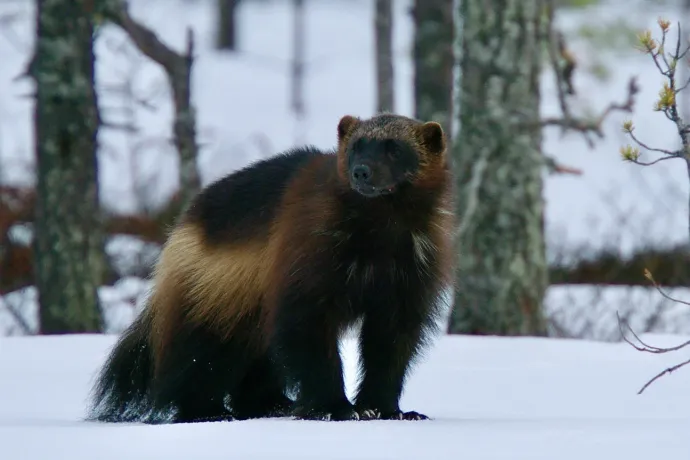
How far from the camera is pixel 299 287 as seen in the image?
416cm

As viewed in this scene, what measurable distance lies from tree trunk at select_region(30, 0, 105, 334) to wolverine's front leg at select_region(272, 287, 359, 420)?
12.5 feet

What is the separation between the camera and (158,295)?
4762 millimetres

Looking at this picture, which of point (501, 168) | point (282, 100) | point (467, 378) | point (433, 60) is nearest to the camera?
point (467, 378)

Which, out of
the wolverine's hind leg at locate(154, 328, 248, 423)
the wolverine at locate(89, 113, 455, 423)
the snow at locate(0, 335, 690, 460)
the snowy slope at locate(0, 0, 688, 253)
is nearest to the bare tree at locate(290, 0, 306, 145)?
the snowy slope at locate(0, 0, 688, 253)

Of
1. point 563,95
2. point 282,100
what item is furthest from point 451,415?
point 282,100

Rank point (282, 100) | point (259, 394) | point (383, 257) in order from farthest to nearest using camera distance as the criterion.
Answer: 1. point (282, 100)
2. point (259, 394)
3. point (383, 257)

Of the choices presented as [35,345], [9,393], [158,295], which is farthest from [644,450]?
[35,345]

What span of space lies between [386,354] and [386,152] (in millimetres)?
738

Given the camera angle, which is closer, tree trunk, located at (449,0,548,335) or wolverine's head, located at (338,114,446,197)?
wolverine's head, located at (338,114,446,197)

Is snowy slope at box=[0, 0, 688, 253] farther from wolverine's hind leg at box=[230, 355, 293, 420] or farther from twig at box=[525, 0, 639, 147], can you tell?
wolverine's hind leg at box=[230, 355, 293, 420]

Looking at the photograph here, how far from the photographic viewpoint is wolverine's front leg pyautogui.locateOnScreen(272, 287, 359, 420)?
4.15m

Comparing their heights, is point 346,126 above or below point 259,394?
above

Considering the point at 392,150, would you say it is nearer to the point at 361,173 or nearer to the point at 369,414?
the point at 361,173

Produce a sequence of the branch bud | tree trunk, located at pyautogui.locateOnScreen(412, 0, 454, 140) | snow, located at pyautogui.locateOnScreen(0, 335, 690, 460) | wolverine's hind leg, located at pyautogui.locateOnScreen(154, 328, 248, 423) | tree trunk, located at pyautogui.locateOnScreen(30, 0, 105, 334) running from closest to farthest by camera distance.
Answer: snow, located at pyautogui.locateOnScreen(0, 335, 690, 460), the branch bud, wolverine's hind leg, located at pyautogui.locateOnScreen(154, 328, 248, 423), tree trunk, located at pyautogui.locateOnScreen(30, 0, 105, 334), tree trunk, located at pyautogui.locateOnScreen(412, 0, 454, 140)
